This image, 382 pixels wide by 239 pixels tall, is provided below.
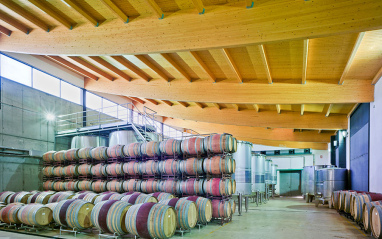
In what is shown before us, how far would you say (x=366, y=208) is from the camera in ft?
25.5

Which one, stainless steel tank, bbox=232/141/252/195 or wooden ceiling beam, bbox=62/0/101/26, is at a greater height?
wooden ceiling beam, bbox=62/0/101/26

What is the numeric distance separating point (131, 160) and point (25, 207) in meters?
4.66

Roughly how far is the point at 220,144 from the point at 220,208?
2.13m

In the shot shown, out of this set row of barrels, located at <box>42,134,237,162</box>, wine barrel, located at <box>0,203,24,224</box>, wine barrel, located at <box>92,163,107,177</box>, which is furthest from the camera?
wine barrel, located at <box>92,163,107,177</box>

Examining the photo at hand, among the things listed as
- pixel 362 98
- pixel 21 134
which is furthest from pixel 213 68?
pixel 21 134

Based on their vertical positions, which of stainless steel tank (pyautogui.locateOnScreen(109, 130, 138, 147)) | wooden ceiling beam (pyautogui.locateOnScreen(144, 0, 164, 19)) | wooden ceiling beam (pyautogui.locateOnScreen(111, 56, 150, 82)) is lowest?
stainless steel tank (pyautogui.locateOnScreen(109, 130, 138, 147))

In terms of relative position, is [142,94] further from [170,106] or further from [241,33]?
[241,33]

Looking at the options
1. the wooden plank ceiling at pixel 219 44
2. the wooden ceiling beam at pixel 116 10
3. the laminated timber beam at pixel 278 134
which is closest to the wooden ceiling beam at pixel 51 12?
the wooden plank ceiling at pixel 219 44

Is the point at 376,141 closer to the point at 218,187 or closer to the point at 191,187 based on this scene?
the point at 218,187

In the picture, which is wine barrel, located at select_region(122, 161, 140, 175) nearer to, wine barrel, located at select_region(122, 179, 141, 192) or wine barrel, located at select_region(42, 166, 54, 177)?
wine barrel, located at select_region(122, 179, 141, 192)

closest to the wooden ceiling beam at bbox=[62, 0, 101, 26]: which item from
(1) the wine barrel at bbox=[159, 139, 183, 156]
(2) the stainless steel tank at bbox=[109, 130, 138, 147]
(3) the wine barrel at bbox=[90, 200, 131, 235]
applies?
(1) the wine barrel at bbox=[159, 139, 183, 156]

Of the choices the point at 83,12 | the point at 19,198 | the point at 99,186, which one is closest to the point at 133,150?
the point at 99,186

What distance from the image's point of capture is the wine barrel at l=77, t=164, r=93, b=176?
14.1 meters

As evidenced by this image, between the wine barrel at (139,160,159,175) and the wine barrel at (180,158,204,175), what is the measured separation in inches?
51.8
